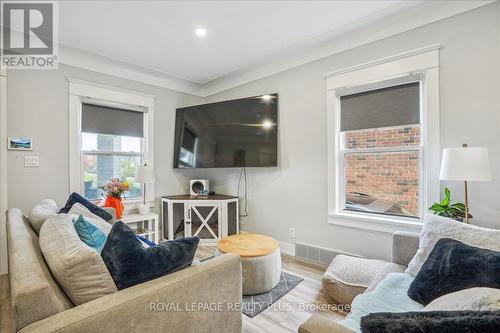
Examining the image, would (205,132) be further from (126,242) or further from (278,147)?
(126,242)

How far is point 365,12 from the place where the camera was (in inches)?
90.1

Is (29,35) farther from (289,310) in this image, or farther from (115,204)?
(289,310)

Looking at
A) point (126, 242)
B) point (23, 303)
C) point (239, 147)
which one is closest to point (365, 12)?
point (239, 147)

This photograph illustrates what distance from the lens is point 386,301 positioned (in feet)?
4.39

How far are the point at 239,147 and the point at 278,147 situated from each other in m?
0.55

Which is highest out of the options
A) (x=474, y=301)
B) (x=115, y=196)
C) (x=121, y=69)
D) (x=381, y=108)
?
(x=121, y=69)

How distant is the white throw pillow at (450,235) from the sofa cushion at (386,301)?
0.17 meters

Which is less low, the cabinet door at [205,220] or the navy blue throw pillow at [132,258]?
the navy blue throw pillow at [132,258]

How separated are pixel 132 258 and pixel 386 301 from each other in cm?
133

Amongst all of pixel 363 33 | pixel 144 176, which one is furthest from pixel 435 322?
pixel 144 176

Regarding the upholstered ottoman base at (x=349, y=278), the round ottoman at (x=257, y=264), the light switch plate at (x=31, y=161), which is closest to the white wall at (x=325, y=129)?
the upholstered ottoman base at (x=349, y=278)

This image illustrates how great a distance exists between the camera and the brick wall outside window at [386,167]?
2.39m

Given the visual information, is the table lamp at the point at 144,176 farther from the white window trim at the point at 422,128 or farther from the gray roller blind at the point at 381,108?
the gray roller blind at the point at 381,108

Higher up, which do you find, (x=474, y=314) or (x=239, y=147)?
(x=239, y=147)
